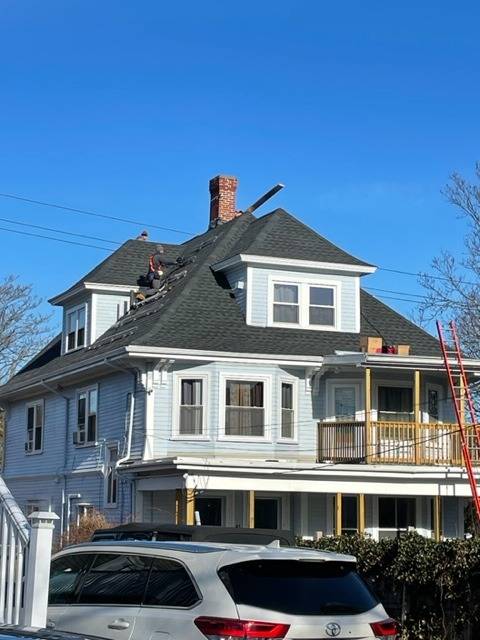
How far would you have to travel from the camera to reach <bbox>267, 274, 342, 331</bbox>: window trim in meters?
29.8

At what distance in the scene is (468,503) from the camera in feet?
101

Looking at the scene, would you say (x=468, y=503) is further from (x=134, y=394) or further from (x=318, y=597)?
(x=318, y=597)

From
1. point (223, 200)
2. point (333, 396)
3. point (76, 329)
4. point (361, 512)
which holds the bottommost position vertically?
point (361, 512)

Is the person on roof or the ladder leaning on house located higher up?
the person on roof

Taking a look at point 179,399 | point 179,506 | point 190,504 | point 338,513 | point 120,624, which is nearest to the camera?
point 120,624

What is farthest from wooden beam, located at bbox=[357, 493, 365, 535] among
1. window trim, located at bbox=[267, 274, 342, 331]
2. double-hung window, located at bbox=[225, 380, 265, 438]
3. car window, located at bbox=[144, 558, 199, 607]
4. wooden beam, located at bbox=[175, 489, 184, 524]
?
car window, located at bbox=[144, 558, 199, 607]

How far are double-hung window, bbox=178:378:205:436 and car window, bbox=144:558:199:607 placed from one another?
1900cm

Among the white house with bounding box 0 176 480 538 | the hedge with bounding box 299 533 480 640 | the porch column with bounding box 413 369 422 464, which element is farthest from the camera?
the porch column with bounding box 413 369 422 464

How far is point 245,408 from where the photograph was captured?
92.7ft

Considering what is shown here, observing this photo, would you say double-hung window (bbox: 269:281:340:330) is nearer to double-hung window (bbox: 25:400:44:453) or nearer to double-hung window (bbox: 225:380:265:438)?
double-hung window (bbox: 225:380:265:438)

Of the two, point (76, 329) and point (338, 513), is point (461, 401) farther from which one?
point (76, 329)

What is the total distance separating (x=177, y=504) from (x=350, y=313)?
304 inches

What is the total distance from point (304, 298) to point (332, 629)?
875 inches

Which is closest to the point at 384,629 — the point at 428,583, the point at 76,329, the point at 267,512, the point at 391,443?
the point at 428,583
